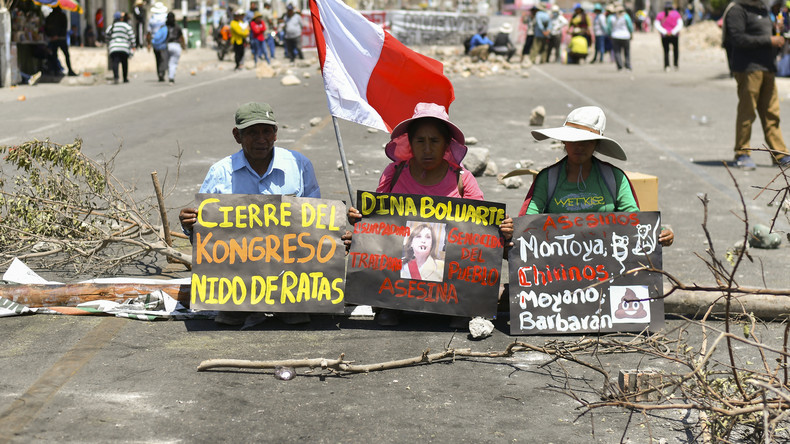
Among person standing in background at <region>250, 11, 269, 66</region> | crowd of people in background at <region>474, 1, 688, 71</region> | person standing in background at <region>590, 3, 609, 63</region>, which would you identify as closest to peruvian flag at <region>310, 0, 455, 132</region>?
crowd of people in background at <region>474, 1, 688, 71</region>

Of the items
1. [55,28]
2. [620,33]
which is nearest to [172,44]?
[55,28]

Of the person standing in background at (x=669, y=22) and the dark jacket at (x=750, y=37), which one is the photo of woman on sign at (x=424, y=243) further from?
the person standing in background at (x=669, y=22)

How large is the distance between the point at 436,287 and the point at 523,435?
1651mm

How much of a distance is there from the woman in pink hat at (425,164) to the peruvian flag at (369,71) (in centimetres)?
71

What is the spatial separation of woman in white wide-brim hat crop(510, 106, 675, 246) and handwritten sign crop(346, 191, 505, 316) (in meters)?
0.36

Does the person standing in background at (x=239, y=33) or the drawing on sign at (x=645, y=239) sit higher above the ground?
the drawing on sign at (x=645, y=239)

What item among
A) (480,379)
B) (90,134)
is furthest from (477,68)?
(480,379)

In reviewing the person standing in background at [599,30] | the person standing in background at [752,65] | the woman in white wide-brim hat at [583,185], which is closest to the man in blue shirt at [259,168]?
the woman in white wide-brim hat at [583,185]

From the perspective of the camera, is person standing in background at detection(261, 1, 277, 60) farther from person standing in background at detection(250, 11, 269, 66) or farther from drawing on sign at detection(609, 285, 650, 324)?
drawing on sign at detection(609, 285, 650, 324)

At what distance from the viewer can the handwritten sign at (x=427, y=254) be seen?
5.61 meters

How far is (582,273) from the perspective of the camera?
568cm

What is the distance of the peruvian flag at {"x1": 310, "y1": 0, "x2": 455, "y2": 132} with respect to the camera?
6.52 metres

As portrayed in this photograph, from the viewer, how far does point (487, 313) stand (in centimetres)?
563

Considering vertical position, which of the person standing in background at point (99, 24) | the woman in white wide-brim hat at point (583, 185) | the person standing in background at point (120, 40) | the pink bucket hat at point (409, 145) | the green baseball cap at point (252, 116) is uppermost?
the green baseball cap at point (252, 116)
